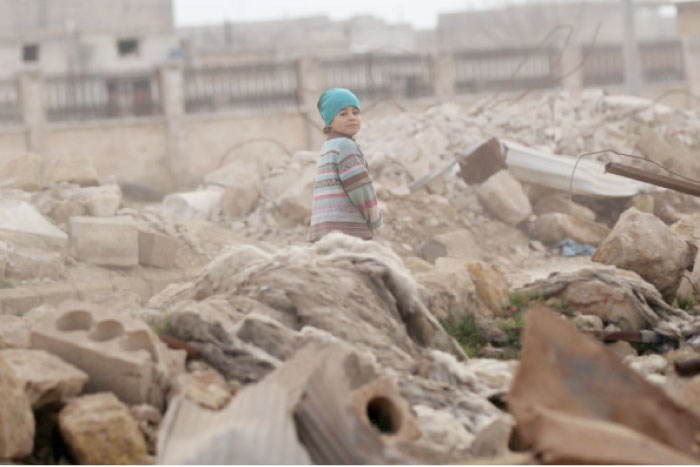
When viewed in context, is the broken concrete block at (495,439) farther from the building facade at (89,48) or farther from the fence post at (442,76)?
the building facade at (89,48)

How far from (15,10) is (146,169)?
76.0ft

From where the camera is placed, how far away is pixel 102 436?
324cm

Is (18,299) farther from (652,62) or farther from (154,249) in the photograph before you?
(652,62)

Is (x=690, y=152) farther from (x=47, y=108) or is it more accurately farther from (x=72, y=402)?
(x=47, y=108)

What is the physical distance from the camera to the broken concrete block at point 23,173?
31.6 feet

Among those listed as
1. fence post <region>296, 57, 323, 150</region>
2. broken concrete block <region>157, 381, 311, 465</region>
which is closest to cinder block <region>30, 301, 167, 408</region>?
broken concrete block <region>157, 381, 311, 465</region>

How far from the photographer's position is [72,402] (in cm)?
337

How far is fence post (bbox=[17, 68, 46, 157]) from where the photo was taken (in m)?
20.4

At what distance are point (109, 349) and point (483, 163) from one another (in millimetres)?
8238

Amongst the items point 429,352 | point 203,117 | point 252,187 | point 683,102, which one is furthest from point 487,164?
point 683,102

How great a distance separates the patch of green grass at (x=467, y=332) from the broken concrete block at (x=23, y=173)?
20.3 feet

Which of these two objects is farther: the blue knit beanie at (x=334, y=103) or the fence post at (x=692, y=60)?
the fence post at (x=692, y=60)

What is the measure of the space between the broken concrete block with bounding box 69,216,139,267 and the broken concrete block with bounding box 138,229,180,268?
222 mm

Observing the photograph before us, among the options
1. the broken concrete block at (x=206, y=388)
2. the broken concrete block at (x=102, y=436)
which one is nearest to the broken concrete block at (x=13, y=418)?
the broken concrete block at (x=102, y=436)
